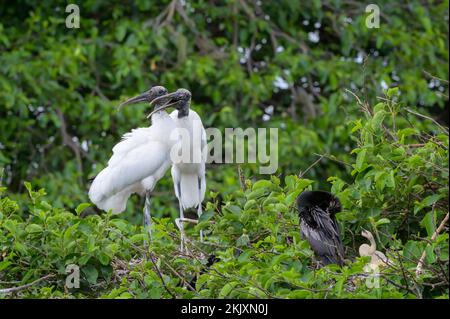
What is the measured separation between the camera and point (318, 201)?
16.1 feet

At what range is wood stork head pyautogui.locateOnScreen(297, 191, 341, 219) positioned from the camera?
4867 millimetres

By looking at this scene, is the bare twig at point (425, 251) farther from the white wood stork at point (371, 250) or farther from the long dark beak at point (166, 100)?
the long dark beak at point (166, 100)

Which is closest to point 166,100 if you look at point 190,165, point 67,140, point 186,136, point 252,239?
point 186,136

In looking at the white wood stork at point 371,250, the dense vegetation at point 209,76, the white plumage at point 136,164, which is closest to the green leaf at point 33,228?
the white wood stork at point 371,250

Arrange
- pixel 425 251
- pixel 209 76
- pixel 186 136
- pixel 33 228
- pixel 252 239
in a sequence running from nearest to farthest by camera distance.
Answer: pixel 425 251 → pixel 33 228 → pixel 252 239 → pixel 186 136 → pixel 209 76

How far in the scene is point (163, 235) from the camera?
4.87 meters

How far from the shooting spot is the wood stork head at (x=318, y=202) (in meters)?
4.87

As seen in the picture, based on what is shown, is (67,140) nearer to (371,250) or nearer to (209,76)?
(209,76)

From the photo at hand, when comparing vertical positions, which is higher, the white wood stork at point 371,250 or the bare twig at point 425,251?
the bare twig at point 425,251

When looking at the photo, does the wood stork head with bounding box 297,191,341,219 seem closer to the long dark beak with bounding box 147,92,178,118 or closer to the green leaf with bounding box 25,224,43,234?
the green leaf with bounding box 25,224,43,234

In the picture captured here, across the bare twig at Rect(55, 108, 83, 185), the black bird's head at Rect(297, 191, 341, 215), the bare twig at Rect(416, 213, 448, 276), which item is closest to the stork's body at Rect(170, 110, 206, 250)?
the black bird's head at Rect(297, 191, 341, 215)

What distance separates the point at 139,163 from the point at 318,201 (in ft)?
6.19
